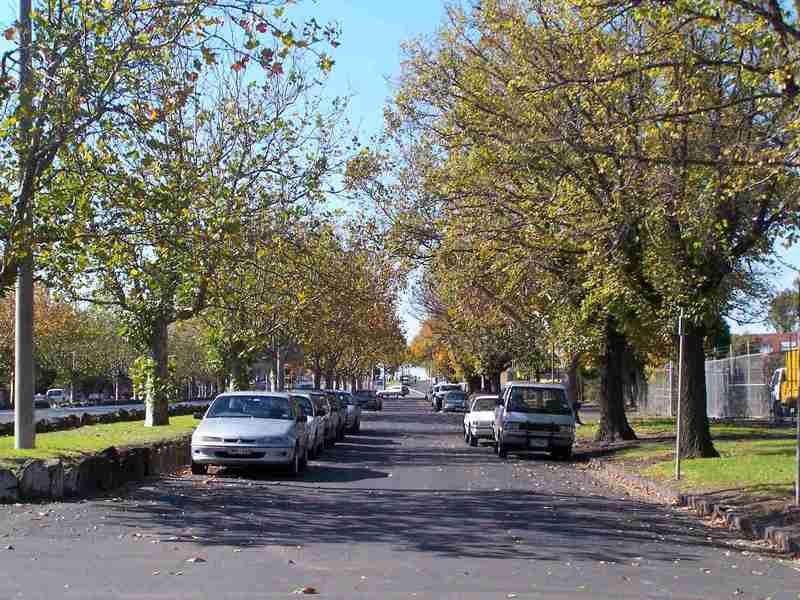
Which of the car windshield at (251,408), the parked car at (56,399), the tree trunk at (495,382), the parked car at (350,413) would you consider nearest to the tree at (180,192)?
the car windshield at (251,408)

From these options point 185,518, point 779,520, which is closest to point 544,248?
point 779,520

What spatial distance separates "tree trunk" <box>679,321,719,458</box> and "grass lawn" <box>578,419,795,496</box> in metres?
0.45

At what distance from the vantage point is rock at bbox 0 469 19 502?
45.9 ft

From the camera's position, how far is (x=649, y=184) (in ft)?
56.7

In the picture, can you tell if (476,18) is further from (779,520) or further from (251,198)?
(779,520)

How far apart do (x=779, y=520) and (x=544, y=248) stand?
8.47m

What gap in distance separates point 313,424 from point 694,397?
8.60 m

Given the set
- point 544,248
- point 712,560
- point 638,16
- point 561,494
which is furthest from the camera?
point 544,248

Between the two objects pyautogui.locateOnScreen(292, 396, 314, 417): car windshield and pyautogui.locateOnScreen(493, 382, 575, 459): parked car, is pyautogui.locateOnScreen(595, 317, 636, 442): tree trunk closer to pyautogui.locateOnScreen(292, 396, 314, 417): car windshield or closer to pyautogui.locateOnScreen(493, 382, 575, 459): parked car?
pyautogui.locateOnScreen(493, 382, 575, 459): parked car

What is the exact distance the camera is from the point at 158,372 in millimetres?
28953

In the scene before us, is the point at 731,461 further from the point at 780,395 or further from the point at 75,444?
the point at 780,395

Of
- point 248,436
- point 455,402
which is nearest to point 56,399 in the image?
point 455,402

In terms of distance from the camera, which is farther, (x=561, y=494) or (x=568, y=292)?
(x=568, y=292)

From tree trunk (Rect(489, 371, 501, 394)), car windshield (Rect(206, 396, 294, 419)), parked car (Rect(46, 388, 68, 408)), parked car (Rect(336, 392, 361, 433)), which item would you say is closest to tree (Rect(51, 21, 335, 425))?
car windshield (Rect(206, 396, 294, 419))
